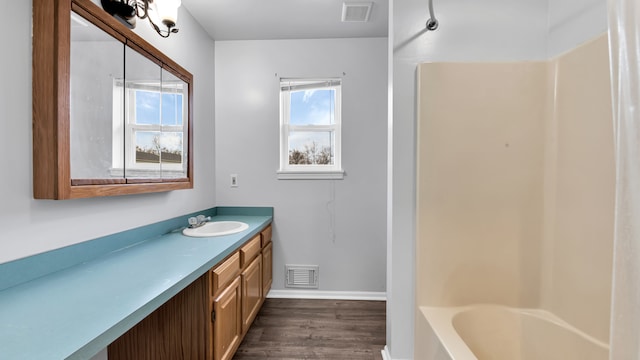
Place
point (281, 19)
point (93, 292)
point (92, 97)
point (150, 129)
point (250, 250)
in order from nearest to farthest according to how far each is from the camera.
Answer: point (93, 292)
point (92, 97)
point (150, 129)
point (250, 250)
point (281, 19)

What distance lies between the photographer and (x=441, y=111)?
1.47 metres

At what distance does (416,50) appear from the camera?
1521 mm

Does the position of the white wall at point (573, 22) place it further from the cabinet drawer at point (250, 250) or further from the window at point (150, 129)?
the window at point (150, 129)

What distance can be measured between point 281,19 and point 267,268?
219 cm

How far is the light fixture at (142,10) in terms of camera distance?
1.32 m

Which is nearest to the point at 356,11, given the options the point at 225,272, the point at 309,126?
the point at 309,126

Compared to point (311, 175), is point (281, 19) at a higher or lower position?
higher

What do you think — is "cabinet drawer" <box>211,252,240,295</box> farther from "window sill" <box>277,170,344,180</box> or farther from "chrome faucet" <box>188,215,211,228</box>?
"window sill" <box>277,170,344,180</box>

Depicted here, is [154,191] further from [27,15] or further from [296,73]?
[296,73]

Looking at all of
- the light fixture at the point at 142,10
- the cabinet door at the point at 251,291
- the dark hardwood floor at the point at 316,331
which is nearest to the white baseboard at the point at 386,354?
the dark hardwood floor at the point at 316,331

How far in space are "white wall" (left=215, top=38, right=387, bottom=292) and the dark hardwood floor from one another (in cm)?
22

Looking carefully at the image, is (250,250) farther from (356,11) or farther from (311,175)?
(356,11)

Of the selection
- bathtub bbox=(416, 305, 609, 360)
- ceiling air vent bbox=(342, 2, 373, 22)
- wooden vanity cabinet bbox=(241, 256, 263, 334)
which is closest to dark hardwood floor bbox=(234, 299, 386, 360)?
wooden vanity cabinet bbox=(241, 256, 263, 334)

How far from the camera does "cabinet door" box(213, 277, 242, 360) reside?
1390 millimetres
